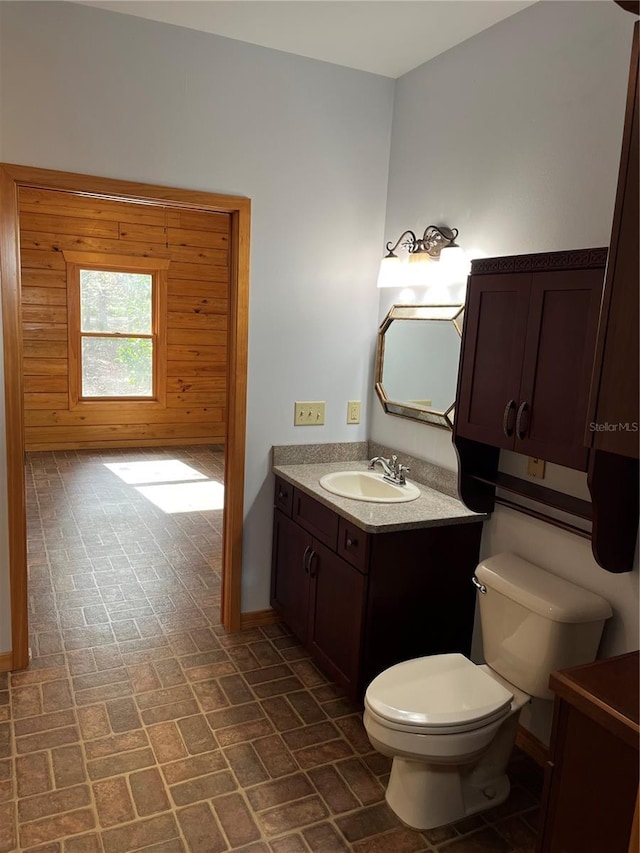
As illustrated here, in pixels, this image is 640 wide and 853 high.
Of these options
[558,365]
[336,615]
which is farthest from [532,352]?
[336,615]

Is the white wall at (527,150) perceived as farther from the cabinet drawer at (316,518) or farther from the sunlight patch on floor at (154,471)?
the sunlight patch on floor at (154,471)

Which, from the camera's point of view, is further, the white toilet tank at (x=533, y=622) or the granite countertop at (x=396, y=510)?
the granite countertop at (x=396, y=510)

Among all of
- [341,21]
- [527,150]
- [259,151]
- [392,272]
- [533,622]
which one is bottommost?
[533,622]

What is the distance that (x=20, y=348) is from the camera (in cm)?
250

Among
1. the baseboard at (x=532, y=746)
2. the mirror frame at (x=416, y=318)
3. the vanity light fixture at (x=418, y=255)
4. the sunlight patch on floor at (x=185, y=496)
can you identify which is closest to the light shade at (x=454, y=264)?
the vanity light fixture at (x=418, y=255)

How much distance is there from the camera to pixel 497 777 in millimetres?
2127

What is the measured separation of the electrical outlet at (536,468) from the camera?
2252 millimetres

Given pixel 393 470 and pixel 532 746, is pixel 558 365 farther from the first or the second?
pixel 532 746

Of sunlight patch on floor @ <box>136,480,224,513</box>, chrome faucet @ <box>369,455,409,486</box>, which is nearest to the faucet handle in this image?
chrome faucet @ <box>369,455,409,486</box>

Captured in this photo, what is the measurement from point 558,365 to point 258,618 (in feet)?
6.53

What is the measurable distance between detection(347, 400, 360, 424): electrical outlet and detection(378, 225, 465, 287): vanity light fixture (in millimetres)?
593

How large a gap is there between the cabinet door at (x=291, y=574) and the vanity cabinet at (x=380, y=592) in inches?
1.4

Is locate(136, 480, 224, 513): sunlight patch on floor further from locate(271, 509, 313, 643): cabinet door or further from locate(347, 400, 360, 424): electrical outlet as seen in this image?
locate(347, 400, 360, 424): electrical outlet

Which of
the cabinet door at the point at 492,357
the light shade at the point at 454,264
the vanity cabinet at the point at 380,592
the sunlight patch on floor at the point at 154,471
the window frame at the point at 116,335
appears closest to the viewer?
the cabinet door at the point at 492,357
